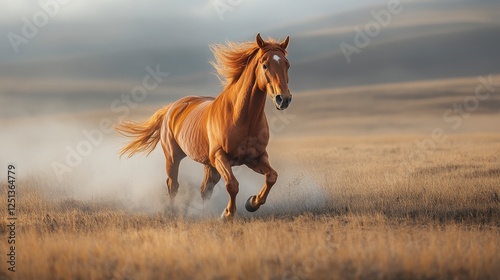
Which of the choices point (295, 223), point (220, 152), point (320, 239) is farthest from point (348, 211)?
point (320, 239)

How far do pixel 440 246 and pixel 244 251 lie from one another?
233 cm

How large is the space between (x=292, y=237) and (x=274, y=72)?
2.33m

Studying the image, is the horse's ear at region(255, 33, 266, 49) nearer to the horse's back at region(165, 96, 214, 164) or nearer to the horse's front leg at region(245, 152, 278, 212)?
the horse's front leg at region(245, 152, 278, 212)

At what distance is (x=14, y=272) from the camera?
645 cm

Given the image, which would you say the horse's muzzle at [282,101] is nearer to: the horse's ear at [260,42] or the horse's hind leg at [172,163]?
the horse's ear at [260,42]

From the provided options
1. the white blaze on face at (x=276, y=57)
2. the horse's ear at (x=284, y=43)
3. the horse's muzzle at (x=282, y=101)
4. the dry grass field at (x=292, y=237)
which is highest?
the horse's ear at (x=284, y=43)

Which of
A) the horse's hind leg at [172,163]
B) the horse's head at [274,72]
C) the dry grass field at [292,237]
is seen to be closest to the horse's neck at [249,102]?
the horse's head at [274,72]

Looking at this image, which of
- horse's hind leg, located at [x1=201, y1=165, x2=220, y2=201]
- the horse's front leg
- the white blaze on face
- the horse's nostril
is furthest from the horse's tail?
the horse's nostril

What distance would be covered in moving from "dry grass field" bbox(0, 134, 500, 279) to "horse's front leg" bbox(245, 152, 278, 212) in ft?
0.99

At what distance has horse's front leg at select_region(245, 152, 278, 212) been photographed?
9.48 m

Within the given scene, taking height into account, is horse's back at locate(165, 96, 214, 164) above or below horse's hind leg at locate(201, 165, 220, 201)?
above

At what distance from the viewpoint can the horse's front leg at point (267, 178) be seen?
948 cm

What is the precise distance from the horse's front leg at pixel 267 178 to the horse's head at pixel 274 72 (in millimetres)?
1198

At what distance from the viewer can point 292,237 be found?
26.3 feet
